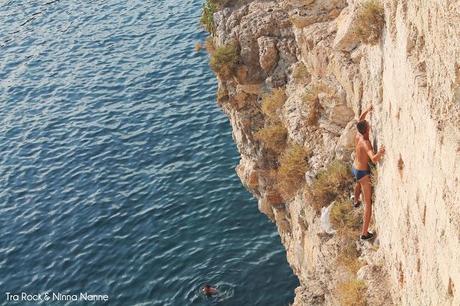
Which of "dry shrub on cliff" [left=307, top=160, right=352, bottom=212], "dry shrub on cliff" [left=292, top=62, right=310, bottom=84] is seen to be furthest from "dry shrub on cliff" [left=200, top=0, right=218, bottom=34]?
"dry shrub on cliff" [left=307, top=160, right=352, bottom=212]

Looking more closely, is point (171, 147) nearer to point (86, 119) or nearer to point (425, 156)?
point (86, 119)

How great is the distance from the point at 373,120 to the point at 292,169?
4.77m

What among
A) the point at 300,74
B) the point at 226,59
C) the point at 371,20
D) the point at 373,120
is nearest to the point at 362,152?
the point at 373,120

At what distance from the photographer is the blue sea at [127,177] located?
848 inches

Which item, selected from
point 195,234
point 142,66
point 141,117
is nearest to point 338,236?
point 195,234

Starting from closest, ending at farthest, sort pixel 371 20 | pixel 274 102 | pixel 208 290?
pixel 371 20 → pixel 274 102 → pixel 208 290

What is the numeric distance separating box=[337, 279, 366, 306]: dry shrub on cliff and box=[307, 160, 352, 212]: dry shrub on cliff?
9.07ft

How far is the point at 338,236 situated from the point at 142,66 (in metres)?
23.9

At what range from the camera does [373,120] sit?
37.7 feet

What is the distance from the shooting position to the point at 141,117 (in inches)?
1199

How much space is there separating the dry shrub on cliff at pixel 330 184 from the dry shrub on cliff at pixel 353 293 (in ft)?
9.07

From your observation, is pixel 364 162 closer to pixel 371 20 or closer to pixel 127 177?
pixel 371 20

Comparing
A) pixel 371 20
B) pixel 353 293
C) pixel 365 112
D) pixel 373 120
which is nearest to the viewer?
pixel 371 20

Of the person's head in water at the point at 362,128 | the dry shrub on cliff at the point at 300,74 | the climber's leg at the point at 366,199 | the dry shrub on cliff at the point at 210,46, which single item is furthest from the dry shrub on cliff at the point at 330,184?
the dry shrub on cliff at the point at 210,46
